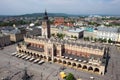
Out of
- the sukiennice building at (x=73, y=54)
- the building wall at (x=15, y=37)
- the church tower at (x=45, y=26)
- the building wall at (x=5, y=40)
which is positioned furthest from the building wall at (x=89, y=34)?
the building wall at (x=5, y=40)

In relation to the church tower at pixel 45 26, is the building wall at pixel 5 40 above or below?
below

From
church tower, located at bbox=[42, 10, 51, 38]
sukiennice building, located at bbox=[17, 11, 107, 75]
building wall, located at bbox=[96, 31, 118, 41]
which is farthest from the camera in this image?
building wall, located at bbox=[96, 31, 118, 41]

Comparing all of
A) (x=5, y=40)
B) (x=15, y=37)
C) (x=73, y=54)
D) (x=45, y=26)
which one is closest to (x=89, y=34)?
(x=45, y=26)

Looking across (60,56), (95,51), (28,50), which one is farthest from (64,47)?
(28,50)

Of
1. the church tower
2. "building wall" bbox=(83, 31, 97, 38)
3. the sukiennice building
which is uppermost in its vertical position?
the church tower

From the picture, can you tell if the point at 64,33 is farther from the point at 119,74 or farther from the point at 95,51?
the point at 119,74

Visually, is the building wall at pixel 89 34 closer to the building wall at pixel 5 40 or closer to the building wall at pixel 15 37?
the building wall at pixel 15 37

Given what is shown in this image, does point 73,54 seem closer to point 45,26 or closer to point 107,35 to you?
point 45,26

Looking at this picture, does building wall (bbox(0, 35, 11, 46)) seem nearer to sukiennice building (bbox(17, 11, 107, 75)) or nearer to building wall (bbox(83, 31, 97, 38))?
sukiennice building (bbox(17, 11, 107, 75))

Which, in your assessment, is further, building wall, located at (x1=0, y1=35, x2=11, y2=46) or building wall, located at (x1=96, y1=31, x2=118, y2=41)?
building wall, located at (x1=96, y1=31, x2=118, y2=41)

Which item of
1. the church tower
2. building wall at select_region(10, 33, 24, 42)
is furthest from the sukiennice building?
building wall at select_region(10, 33, 24, 42)

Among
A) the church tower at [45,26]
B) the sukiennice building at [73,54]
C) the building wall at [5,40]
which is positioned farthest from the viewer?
the building wall at [5,40]

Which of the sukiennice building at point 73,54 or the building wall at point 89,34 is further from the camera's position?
the building wall at point 89,34

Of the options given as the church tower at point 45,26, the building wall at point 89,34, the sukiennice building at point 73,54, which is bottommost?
the sukiennice building at point 73,54
